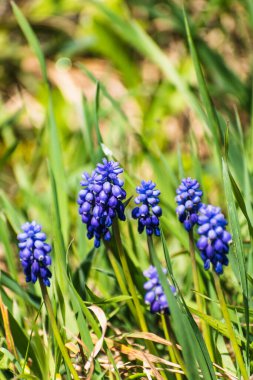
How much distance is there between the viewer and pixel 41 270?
5.96 feet

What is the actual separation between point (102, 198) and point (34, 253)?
0.22 m

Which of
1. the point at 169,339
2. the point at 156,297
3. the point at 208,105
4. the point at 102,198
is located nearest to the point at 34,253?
the point at 102,198

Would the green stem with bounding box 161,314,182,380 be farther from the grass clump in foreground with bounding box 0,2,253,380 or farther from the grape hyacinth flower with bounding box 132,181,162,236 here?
the grape hyacinth flower with bounding box 132,181,162,236

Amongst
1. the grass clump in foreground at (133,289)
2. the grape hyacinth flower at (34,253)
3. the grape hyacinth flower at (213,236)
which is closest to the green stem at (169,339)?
the grass clump in foreground at (133,289)

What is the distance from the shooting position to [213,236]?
1764 mm

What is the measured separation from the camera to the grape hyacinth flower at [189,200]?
1830 millimetres

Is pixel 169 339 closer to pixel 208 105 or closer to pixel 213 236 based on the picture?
pixel 213 236

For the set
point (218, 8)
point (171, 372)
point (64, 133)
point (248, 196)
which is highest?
point (218, 8)

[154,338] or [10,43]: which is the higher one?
[10,43]

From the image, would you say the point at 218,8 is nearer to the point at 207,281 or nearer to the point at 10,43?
the point at 10,43

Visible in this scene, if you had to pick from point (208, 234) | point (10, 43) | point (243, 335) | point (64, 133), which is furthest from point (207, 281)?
point (10, 43)

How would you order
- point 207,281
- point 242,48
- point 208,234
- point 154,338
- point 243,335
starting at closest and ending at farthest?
point 208,234, point 154,338, point 243,335, point 207,281, point 242,48

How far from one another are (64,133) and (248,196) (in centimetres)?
263

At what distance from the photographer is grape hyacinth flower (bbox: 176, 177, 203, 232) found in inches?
72.1
